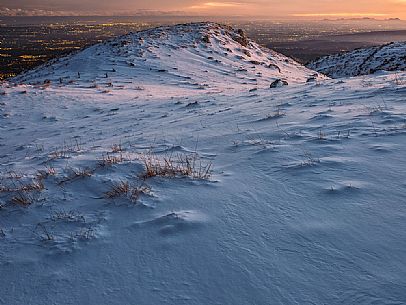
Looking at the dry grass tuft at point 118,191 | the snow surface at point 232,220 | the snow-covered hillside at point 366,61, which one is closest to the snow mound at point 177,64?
the snow-covered hillside at point 366,61

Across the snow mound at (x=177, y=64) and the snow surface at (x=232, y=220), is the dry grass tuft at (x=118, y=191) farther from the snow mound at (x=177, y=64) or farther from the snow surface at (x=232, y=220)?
the snow mound at (x=177, y=64)

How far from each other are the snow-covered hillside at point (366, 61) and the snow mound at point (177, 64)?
31.0ft

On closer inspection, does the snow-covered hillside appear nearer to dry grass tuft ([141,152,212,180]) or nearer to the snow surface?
the snow surface

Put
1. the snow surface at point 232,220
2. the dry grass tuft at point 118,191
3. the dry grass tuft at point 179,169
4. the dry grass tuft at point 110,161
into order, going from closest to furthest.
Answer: the snow surface at point 232,220
the dry grass tuft at point 118,191
the dry grass tuft at point 179,169
the dry grass tuft at point 110,161

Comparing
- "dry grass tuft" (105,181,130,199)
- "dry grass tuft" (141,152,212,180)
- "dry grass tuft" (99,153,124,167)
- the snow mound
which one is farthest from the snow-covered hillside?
"dry grass tuft" (105,181,130,199)

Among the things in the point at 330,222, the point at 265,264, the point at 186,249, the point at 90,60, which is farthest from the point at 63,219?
the point at 90,60

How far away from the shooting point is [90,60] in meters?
23.5

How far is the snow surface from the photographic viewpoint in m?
2.34

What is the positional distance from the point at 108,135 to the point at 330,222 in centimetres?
682

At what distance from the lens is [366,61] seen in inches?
1342

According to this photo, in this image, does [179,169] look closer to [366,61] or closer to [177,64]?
[177,64]

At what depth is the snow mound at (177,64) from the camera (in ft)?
62.2

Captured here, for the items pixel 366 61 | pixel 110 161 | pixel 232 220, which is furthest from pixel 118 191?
pixel 366 61

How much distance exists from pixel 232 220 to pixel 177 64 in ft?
66.3
